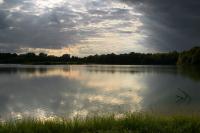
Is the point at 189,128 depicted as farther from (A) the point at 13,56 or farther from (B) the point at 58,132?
(A) the point at 13,56

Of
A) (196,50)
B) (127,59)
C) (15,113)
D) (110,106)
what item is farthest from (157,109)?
(127,59)

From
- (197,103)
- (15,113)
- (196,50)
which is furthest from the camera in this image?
(196,50)

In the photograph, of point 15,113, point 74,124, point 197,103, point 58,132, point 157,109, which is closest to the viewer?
point 58,132

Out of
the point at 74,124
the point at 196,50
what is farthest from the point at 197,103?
the point at 196,50

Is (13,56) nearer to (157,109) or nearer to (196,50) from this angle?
(196,50)

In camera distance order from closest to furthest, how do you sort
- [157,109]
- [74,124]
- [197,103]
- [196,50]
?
[74,124]
[157,109]
[197,103]
[196,50]

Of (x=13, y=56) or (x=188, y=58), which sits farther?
(x=13, y=56)

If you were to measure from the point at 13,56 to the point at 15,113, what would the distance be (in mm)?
152333

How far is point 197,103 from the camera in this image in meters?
21.5

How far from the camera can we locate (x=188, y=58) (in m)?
107

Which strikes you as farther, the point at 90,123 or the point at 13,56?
the point at 13,56

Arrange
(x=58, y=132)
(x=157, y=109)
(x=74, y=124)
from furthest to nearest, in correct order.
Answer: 1. (x=157, y=109)
2. (x=74, y=124)
3. (x=58, y=132)

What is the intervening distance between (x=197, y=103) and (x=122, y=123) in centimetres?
1204

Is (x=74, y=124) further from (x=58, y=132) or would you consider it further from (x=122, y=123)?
(x=122, y=123)
